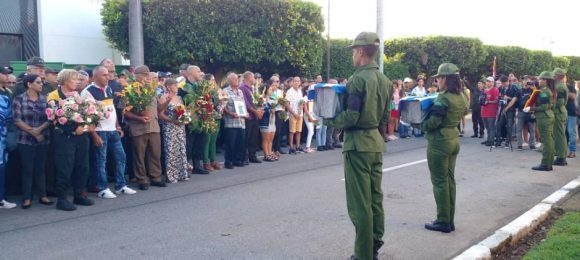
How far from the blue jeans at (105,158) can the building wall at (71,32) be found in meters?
12.4

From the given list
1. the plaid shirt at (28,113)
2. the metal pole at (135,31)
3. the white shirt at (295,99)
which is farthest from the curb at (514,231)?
the metal pole at (135,31)

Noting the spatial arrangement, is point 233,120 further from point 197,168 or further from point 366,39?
point 366,39

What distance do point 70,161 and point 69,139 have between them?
328mm

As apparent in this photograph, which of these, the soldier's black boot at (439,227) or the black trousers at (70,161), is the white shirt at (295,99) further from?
the soldier's black boot at (439,227)

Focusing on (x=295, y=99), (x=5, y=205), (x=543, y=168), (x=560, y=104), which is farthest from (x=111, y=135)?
(x=560, y=104)

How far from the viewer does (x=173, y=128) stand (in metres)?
9.69

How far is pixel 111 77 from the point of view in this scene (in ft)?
31.1

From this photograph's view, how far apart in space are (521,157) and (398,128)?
6249 mm

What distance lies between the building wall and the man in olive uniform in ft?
55.5

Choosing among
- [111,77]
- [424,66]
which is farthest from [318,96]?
[424,66]

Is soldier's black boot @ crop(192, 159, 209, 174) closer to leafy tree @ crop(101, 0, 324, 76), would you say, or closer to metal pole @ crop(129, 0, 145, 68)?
metal pole @ crop(129, 0, 145, 68)

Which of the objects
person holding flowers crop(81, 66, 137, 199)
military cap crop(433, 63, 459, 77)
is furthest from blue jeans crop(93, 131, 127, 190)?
military cap crop(433, 63, 459, 77)

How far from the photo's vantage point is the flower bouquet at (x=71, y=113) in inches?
294

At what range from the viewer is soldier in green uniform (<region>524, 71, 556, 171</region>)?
36.0 feet
